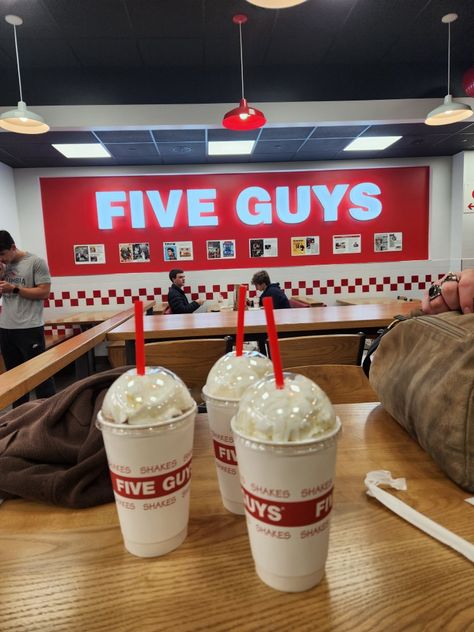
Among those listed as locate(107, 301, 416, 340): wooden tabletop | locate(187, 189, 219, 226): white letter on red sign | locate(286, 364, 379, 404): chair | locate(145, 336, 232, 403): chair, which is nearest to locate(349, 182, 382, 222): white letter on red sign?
locate(187, 189, 219, 226): white letter on red sign

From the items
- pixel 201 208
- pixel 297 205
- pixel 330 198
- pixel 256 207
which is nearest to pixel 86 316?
pixel 201 208

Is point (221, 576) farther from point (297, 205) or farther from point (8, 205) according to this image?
point (8, 205)

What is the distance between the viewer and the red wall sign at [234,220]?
530 centimetres

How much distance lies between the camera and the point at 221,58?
11.4 ft

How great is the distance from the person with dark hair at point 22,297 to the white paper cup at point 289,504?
3.03 metres

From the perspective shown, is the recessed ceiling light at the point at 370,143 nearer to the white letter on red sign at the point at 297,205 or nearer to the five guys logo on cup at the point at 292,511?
the white letter on red sign at the point at 297,205

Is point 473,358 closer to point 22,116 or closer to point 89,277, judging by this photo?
point 22,116

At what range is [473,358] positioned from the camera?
587 mm

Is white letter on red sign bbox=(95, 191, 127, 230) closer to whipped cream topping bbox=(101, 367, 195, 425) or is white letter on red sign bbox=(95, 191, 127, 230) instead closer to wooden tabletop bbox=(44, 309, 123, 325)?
wooden tabletop bbox=(44, 309, 123, 325)

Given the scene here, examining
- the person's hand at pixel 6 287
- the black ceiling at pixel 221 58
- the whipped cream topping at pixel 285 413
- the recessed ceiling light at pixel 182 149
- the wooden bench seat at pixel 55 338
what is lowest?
the wooden bench seat at pixel 55 338

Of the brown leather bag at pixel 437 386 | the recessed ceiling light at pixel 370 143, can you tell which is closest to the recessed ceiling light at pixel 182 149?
the recessed ceiling light at pixel 370 143

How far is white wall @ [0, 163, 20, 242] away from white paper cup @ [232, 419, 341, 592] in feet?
17.4

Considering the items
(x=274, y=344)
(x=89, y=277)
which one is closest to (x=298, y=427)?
(x=274, y=344)

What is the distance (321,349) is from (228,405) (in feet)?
3.96
